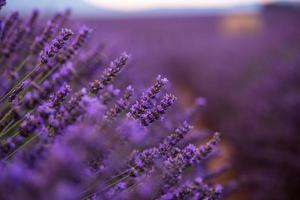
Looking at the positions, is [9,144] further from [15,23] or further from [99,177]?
[15,23]

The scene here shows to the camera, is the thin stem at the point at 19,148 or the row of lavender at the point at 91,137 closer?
the row of lavender at the point at 91,137

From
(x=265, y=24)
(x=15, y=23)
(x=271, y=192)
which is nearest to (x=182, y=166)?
(x=15, y=23)

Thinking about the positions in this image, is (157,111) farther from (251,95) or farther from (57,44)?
(251,95)

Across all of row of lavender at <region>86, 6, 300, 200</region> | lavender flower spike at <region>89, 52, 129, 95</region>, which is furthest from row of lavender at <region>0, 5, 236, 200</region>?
row of lavender at <region>86, 6, 300, 200</region>

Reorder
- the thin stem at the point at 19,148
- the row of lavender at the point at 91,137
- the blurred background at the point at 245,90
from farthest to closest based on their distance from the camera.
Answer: the blurred background at the point at 245,90
the thin stem at the point at 19,148
the row of lavender at the point at 91,137

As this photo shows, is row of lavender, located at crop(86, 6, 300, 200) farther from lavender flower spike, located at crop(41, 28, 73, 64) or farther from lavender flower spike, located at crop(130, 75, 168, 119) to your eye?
lavender flower spike, located at crop(41, 28, 73, 64)

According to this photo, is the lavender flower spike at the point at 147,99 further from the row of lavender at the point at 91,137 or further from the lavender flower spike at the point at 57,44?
the lavender flower spike at the point at 57,44

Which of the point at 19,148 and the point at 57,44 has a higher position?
the point at 57,44

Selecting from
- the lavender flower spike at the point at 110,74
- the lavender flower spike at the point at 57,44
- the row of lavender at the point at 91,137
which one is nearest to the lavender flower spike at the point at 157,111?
the row of lavender at the point at 91,137

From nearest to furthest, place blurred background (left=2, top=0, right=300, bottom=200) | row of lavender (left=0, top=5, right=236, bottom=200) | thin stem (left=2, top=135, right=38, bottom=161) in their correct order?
row of lavender (left=0, top=5, right=236, bottom=200), thin stem (left=2, top=135, right=38, bottom=161), blurred background (left=2, top=0, right=300, bottom=200)

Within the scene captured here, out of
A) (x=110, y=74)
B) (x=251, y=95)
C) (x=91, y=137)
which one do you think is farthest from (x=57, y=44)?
(x=251, y=95)

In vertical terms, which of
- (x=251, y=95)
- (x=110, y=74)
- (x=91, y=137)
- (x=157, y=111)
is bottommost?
(x=91, y=137)
